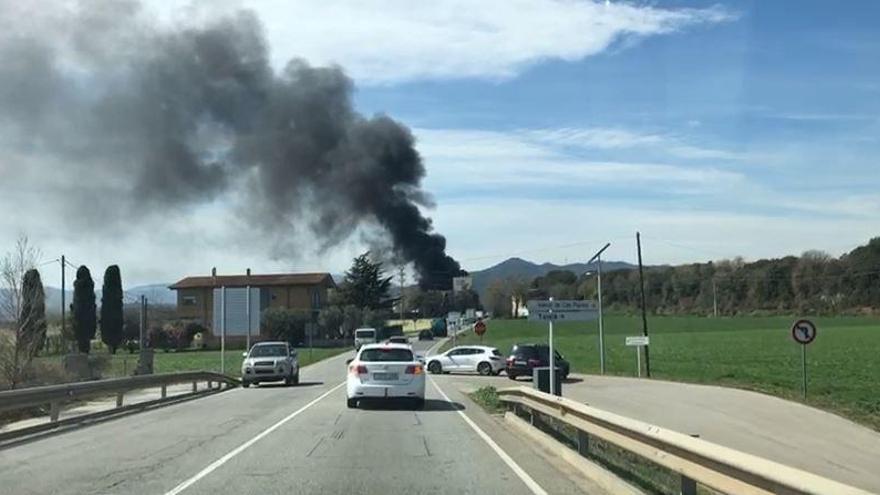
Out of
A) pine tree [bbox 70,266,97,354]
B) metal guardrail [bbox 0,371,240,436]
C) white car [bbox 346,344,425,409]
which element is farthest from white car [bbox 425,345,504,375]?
pine tree [bbox 70,266,97,354]

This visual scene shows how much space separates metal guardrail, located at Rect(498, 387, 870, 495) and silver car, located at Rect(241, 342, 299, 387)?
941 inches

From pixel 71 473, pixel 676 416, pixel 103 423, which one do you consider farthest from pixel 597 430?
pixel 676 416

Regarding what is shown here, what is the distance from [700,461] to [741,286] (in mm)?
140959

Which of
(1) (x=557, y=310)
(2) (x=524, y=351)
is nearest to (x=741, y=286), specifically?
(2) (x=524, y=351)

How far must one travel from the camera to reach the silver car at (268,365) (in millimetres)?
36188

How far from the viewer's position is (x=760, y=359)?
59281 millimetres

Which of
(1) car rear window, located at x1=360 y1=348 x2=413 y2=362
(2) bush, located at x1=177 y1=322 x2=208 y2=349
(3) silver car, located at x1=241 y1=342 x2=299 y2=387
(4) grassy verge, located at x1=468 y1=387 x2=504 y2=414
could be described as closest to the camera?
(1) car rear window, located at x1=360 y1=348 x2=413 y2=362

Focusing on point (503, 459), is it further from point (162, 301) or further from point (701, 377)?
point (162, 301)

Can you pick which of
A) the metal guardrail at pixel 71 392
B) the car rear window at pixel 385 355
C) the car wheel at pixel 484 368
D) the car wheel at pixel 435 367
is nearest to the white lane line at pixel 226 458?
the car rear window at pixel 385 355

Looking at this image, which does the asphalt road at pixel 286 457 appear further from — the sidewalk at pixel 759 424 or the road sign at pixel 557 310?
the sidewalk at pixel 759 424

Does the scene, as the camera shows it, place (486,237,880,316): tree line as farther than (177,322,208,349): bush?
Yes

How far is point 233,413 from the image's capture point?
2184 cm

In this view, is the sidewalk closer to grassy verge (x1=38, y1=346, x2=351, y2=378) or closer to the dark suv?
the dark suv

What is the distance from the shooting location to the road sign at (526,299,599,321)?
21547 millimetres
